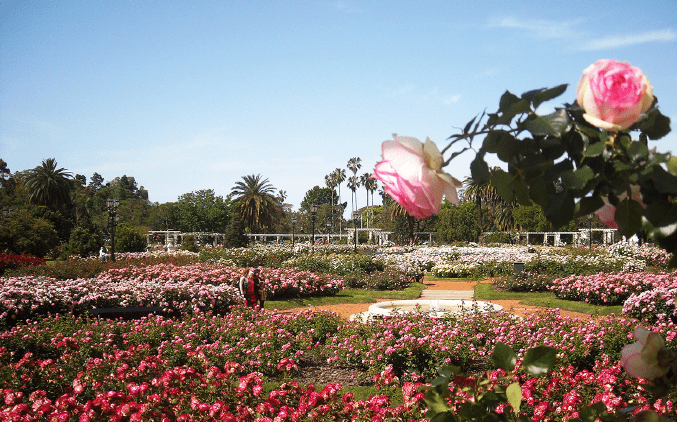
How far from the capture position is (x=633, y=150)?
758 mm

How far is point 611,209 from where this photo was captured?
94 centimetres

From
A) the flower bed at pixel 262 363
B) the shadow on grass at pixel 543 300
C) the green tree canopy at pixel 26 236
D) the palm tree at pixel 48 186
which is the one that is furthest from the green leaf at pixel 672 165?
the palm tree at pixel 48 186

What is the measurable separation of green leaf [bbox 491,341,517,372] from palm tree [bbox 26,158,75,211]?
167 feet

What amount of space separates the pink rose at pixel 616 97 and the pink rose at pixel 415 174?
24cm

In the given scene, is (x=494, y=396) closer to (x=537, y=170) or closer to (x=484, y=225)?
(x=537, y=170)

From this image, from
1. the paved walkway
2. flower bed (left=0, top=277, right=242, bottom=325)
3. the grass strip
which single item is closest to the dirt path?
the grass strip

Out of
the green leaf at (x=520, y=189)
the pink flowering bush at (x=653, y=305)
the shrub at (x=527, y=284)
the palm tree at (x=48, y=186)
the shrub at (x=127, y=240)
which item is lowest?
the shrub at (x=527, y=284)

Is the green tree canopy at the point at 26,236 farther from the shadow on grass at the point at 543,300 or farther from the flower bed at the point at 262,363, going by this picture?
the shadow on grass at the point at 543,300

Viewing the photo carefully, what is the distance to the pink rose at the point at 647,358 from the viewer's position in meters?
1.07

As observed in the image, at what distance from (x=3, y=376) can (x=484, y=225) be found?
55.0 metres

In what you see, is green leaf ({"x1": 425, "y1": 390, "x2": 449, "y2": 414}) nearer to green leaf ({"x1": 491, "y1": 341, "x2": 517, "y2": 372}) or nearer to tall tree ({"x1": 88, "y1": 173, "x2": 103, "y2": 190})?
green leaf ({"x1": 491, "y1": 341, "x2": 517, "y2": 372})

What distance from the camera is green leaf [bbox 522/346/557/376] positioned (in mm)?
996

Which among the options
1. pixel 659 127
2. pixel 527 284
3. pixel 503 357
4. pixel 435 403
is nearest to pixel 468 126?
pixel 659 127

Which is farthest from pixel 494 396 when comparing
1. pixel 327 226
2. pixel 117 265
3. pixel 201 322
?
pixel 327 226
